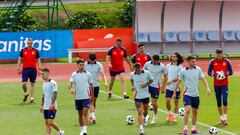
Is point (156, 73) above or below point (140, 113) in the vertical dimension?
above

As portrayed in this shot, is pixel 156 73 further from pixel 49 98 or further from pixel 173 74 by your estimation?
pixel 49 98

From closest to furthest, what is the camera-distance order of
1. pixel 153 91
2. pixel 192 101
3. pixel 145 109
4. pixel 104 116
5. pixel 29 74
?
pixel 192 101 < pixel 145 109 < pixel 153 91 < pixel 104 116 < pixel 29 74

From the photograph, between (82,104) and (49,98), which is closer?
(49,98)

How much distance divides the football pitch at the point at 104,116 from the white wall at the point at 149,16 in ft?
49.0

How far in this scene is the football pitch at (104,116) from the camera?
20.7 m

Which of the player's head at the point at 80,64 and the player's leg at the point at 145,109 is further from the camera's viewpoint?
the player's leg at the point at 145,109

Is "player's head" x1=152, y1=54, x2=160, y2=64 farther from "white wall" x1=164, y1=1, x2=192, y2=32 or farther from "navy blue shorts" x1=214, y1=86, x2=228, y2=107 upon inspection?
"white wall" x1=164, y1=1, x2=192, y2=32

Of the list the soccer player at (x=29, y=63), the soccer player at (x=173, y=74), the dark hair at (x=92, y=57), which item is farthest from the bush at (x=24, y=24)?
the soccer player at (x=173, y=74)

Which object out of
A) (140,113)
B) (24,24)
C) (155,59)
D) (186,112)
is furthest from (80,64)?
(24,24)

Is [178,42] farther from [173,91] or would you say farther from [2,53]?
[173,91]

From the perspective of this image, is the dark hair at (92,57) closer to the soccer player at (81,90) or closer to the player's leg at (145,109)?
the player's leg at (145,109)

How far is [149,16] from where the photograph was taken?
46.1 m

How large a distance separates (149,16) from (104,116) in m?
23.0

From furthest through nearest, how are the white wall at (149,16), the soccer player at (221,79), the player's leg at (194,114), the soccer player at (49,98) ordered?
the white wall at (149,16) → the soccer player at (221,79) → the player's leg at (194,114) → the soccer player at (49,98)
